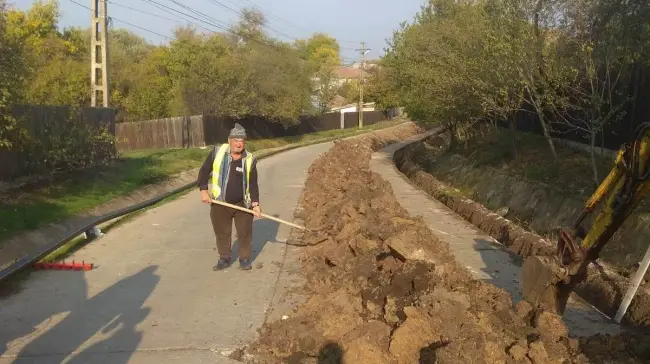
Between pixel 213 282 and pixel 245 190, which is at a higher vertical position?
pixel 245 190

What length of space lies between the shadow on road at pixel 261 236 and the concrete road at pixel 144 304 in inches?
0.7

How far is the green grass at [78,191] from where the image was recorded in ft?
36.5

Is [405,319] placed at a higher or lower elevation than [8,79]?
lower

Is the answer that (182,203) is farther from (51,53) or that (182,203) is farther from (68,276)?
(51,53)

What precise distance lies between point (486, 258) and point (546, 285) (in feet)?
10.8

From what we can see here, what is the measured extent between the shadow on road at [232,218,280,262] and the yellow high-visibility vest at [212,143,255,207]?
1.19 metres

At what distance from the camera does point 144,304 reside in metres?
6.70

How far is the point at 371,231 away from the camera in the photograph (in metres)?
8.21

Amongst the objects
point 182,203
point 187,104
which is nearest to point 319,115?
point 187,104

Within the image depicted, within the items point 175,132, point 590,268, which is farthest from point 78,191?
point 175,132

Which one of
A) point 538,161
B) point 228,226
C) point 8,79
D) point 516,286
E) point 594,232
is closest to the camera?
point 594,232

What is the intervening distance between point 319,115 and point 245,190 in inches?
2041

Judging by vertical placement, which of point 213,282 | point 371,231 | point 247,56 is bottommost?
point 213,282

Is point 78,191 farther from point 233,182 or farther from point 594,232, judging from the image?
point 594,232
